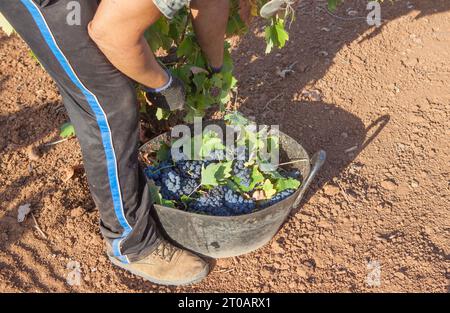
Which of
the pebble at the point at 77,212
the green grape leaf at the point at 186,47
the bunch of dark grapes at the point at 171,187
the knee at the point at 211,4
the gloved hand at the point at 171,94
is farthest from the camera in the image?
the pebble at the point at 77,212

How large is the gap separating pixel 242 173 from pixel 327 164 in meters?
0.73

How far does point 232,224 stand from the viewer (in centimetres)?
245

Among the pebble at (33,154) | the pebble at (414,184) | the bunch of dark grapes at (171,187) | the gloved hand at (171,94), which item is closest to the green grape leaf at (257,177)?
the bunch of dark grapes at (171,187)

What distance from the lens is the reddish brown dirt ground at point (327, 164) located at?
2781 mm

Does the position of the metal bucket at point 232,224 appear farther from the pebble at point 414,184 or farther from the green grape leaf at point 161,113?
the pebble at point 414,184

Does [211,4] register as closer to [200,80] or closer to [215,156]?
[200,80]

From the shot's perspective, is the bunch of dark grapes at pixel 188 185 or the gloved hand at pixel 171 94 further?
the bunch of dark grapes at pixel 188 185

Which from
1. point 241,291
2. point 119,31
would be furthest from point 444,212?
point 119,31

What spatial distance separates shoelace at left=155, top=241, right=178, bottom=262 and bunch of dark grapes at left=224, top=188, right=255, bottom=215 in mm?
342

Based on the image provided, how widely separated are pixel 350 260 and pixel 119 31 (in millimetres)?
1723

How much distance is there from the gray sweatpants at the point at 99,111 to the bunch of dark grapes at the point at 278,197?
53cm

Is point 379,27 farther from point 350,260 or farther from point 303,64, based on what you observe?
point 350,260

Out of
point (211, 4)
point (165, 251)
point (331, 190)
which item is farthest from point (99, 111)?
point (331, 190)

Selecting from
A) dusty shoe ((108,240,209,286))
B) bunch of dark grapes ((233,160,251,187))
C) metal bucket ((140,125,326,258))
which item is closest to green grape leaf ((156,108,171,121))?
metal bucket ((140,125,326,258))
